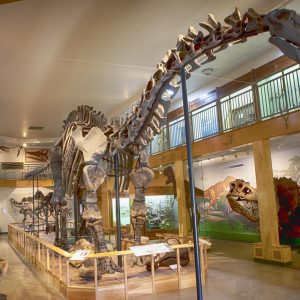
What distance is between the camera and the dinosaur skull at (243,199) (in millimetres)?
7434

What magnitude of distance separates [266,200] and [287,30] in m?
5.23

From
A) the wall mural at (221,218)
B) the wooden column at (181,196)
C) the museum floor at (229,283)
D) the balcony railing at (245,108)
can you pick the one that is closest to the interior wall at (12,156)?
the wooden column at (181,196)

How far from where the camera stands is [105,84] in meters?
7.41

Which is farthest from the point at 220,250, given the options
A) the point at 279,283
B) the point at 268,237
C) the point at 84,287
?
the point at 84,287

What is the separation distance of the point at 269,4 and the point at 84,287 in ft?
16.6

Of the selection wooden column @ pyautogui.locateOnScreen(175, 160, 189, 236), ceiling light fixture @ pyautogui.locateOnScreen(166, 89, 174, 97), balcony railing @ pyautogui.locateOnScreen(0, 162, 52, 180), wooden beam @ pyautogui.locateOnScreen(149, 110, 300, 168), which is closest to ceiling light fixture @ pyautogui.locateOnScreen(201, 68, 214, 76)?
ceiling light fixture @ pyautogui.locateOnScreen(166, 89, 174, 97)

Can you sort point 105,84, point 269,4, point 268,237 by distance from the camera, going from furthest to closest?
point 105,84 → point 268,237 → point 269,4

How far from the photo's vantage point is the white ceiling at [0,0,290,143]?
5.48 metres

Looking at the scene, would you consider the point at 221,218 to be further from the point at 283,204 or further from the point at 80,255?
the point at 80,255

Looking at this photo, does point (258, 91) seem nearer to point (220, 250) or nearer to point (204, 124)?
point (204, 124)

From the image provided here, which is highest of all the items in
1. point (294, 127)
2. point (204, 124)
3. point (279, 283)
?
point (204, 124)

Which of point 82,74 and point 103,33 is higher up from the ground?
point 103,33

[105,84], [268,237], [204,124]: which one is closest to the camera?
[268,237]

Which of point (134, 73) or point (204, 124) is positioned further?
point (204, 124)
